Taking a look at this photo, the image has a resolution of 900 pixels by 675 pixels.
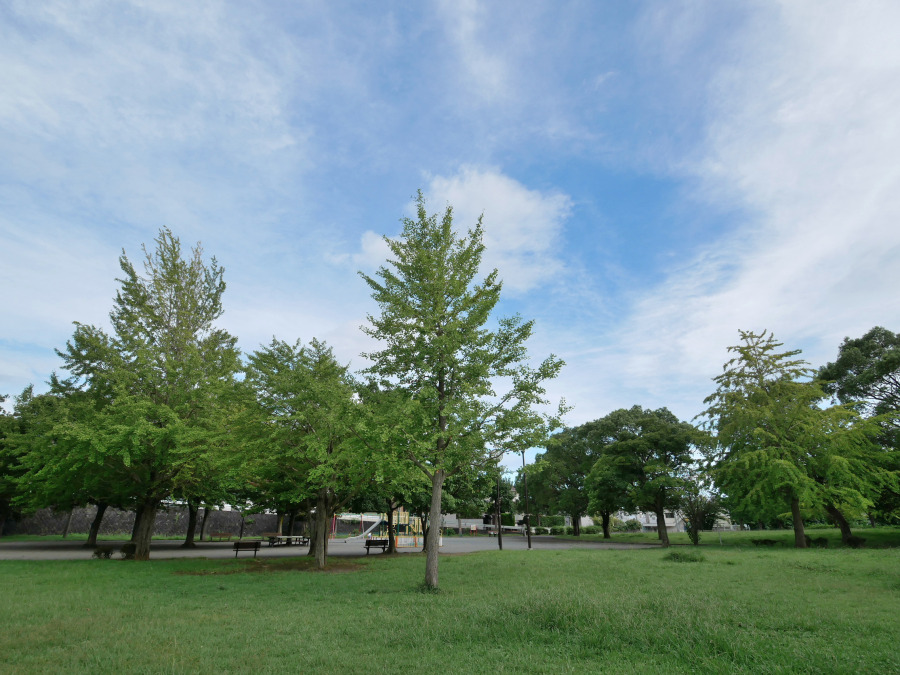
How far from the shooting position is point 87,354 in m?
22.7

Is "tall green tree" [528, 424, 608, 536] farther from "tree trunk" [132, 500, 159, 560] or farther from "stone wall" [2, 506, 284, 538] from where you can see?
"tree trunk" [132, 500, 159, 560]

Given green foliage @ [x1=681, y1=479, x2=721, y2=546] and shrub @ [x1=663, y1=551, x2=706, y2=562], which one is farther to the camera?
green foliage @ [x1=681, y1=479, x2=721, y2=546]

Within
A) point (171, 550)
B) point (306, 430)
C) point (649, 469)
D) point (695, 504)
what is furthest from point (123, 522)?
point (695, 504)

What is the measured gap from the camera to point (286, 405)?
18.9 meters

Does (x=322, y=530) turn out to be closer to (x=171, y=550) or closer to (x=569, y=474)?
(x=171, y=550)

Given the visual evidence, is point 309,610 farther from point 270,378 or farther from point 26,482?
point 26,482

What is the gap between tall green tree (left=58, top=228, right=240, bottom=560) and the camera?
1769cm

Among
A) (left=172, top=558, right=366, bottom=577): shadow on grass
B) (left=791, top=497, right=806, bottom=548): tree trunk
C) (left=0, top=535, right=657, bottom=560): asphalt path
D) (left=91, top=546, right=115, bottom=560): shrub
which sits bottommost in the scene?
(left=0, top=535, right=657, bottom=560): asphalt path

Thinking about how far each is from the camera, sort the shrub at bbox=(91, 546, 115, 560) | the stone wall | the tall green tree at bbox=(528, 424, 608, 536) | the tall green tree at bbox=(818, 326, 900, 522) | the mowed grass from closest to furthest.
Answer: the mowed grass < the shrub at bbox=(91, 546, 115, 560) < the tall green tree at bbox=(818, 326, 900, 522) < the stone wall < the tall green tree at bbox=(528, 424, 608, 536)

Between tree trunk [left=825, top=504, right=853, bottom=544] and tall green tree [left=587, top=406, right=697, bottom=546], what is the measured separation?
8.05 m

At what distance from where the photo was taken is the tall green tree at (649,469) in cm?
3409

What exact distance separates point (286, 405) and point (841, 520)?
102ft

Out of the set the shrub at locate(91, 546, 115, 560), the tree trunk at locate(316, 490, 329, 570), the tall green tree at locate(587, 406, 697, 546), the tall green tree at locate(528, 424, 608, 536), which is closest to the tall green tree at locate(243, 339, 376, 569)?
the tree trunk at locate(316, 490, 329, 570)

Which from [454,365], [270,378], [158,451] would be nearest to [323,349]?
[270,378]
